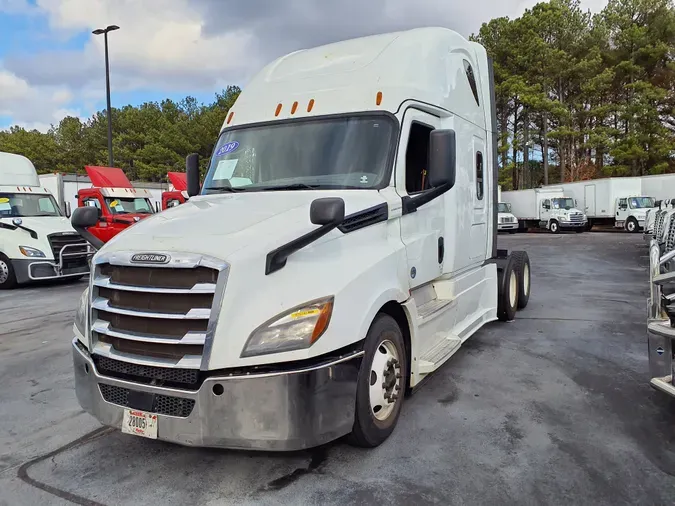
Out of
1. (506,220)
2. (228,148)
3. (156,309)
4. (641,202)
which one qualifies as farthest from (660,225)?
(506,220)

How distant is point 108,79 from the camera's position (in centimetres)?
2012

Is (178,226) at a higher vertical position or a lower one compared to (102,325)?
higher

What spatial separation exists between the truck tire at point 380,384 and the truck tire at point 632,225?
29105 millimetres

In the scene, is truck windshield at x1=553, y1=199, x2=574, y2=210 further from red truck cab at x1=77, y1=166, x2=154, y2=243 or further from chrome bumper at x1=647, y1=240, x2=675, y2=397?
chrome bumper at x1=647, y1=240, x2=675, y2=397

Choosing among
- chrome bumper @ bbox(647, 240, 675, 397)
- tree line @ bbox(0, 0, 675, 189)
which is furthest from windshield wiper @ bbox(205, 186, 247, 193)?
tree line @ bbox(0, 0, 675, 189)

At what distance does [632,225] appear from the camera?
28531 millimetres

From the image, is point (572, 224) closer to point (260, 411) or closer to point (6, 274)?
point (6, 274)

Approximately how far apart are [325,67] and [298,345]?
286 cm

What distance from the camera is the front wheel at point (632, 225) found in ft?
92.7

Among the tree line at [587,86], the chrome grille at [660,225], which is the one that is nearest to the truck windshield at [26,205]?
the chrome grille at [660,225]

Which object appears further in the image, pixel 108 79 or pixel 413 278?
pixel 108 79

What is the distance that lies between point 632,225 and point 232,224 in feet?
99.9

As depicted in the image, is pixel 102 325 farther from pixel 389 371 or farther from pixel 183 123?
pixel 183 123

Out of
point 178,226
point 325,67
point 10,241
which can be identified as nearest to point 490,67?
point 325,67
